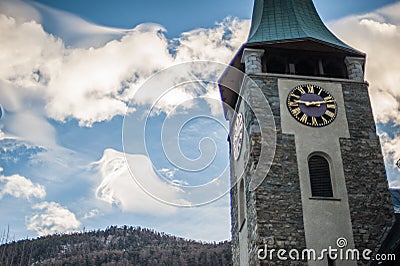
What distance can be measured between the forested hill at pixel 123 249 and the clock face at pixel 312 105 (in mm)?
57863

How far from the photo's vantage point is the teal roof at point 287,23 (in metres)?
25.0

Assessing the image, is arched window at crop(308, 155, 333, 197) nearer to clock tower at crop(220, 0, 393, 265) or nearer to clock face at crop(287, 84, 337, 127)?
clock tower at crop(220, 0, 393, 265)

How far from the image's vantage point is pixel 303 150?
862 inches

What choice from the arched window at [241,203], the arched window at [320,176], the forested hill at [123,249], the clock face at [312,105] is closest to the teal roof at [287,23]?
the clock face at [312,105]

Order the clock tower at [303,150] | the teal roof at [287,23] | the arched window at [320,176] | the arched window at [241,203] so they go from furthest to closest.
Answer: the teal roof at [287,23] → the arched window at [241,203] → the arched window at [320,176] → the clock tower at [303,150]

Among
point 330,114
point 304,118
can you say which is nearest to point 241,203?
point 304,118

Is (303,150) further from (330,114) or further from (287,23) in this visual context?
(287,23)

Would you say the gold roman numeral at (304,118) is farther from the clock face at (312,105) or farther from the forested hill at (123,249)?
the forested hill at (123,249)

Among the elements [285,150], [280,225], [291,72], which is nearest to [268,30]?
[291,72]

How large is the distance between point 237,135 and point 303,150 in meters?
4.59
